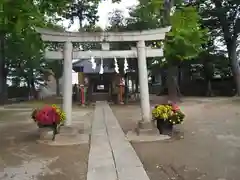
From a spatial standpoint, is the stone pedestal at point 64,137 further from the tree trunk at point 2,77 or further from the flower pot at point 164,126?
the tree trunk at point 2,77

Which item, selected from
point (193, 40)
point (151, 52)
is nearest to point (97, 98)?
→ point (193, 40)

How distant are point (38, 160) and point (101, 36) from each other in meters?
4.49

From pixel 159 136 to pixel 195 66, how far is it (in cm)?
2495

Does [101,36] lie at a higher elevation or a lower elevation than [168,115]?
higher

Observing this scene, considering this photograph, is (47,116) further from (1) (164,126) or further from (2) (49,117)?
(1) (164,126)

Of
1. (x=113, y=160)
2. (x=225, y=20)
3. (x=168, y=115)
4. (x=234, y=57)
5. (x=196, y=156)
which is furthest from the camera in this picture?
(x=234, y=57)

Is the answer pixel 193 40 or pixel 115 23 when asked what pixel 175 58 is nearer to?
pixel 193 40

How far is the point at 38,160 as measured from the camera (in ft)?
24.9

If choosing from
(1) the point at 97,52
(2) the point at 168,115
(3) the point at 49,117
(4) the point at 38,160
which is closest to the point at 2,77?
(1) the point at 97,52

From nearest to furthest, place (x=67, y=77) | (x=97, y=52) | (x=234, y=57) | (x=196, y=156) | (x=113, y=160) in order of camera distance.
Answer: (x=113, y=160) → (x=196, y=156) → (x=67, y=77) → (x=97, y=52) → (x=234, y=57)

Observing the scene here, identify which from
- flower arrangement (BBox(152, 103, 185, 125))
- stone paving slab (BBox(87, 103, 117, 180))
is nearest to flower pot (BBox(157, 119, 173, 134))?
flower arrangement (BBox(152, 103, 185, 125))

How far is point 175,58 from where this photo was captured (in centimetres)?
2103

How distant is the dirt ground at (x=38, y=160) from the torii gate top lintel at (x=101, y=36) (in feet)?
9.93

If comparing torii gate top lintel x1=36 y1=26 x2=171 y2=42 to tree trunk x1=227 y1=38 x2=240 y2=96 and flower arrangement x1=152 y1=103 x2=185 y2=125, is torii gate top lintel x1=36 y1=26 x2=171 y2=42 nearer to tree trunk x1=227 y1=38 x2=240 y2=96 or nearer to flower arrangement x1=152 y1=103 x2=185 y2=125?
flower arrangement x1=152 y1=103 x2=185 y2=125
